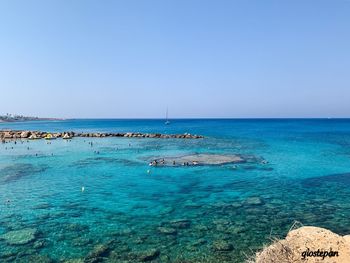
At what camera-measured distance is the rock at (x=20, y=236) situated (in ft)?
53.7

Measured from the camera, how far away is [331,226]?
59.5 ft

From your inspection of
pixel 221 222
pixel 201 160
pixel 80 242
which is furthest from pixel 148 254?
pixel 201 160

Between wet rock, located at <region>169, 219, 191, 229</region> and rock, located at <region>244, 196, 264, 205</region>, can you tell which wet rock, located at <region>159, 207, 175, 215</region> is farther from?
rock, located at <region>244, 196, 264, 205</region>

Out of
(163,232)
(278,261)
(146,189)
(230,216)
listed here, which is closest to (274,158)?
(146,189)

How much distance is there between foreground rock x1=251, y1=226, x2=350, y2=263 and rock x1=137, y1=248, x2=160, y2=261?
5.73 meters

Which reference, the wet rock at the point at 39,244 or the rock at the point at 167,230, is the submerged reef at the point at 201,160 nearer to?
the rock at the point at 167,230

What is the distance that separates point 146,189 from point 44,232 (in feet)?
36.6

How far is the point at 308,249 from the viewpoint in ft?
34.6

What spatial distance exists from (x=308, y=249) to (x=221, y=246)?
5.90 m

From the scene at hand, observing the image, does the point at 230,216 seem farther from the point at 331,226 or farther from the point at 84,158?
the point at 84,158

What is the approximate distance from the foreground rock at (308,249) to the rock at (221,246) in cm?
449

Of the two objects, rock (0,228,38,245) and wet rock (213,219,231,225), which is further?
wet rock (213,219,231,225)

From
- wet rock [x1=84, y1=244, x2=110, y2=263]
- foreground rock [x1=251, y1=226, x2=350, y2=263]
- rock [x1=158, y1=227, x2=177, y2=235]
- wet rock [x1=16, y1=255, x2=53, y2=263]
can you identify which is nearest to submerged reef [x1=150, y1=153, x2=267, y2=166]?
rock [x1=158, y1=227, x2=177, y2=235]

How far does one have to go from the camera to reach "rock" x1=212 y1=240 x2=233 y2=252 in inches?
609
